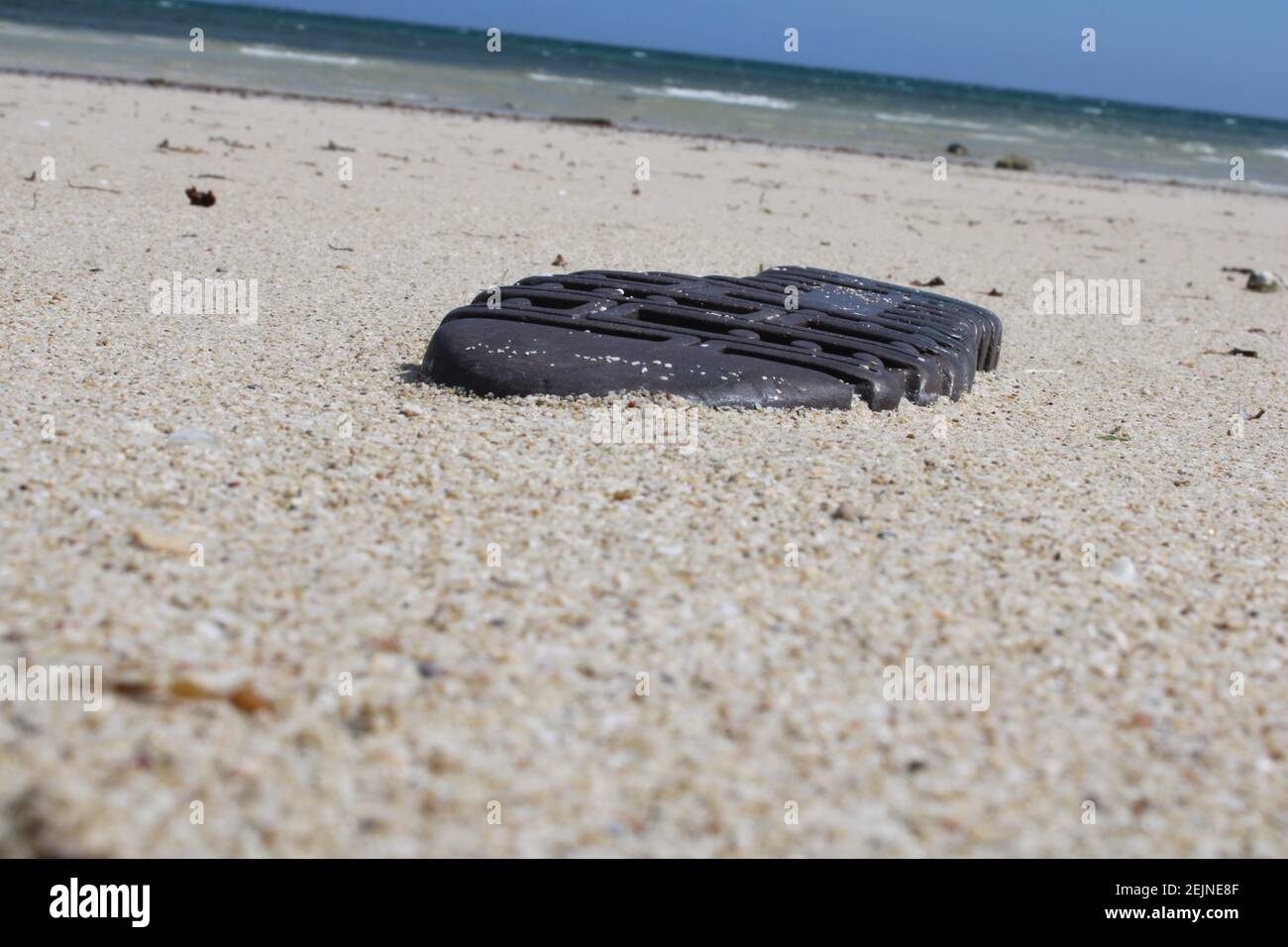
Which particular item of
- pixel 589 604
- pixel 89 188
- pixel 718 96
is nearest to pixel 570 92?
pixel 718 96

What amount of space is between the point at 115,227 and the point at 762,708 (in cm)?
452

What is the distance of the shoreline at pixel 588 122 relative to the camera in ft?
44.6

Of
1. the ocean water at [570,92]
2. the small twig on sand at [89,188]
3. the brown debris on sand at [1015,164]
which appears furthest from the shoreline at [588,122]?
the small twig on sand at [89,188]

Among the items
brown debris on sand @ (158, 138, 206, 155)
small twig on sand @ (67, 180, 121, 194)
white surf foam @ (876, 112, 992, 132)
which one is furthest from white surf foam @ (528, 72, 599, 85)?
small twig on sand @ (67, 180, 121, 194)

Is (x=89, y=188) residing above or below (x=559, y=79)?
below

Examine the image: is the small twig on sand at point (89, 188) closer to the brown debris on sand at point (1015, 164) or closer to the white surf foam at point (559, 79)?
the brown debris on sand at point (1015, 164)

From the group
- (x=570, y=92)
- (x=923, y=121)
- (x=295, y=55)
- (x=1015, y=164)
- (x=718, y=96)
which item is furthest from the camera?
(x=718, y=96)

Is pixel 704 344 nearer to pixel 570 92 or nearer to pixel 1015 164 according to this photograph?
pixel 1015 164

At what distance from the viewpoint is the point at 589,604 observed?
198 centimetres

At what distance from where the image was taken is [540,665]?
177cm

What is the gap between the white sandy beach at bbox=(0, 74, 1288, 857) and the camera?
58.2 inches

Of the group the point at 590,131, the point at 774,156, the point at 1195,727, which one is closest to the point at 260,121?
the point at 590,131

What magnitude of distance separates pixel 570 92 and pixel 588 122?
25.6 ft

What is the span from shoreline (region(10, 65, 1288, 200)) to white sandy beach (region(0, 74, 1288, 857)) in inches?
400
